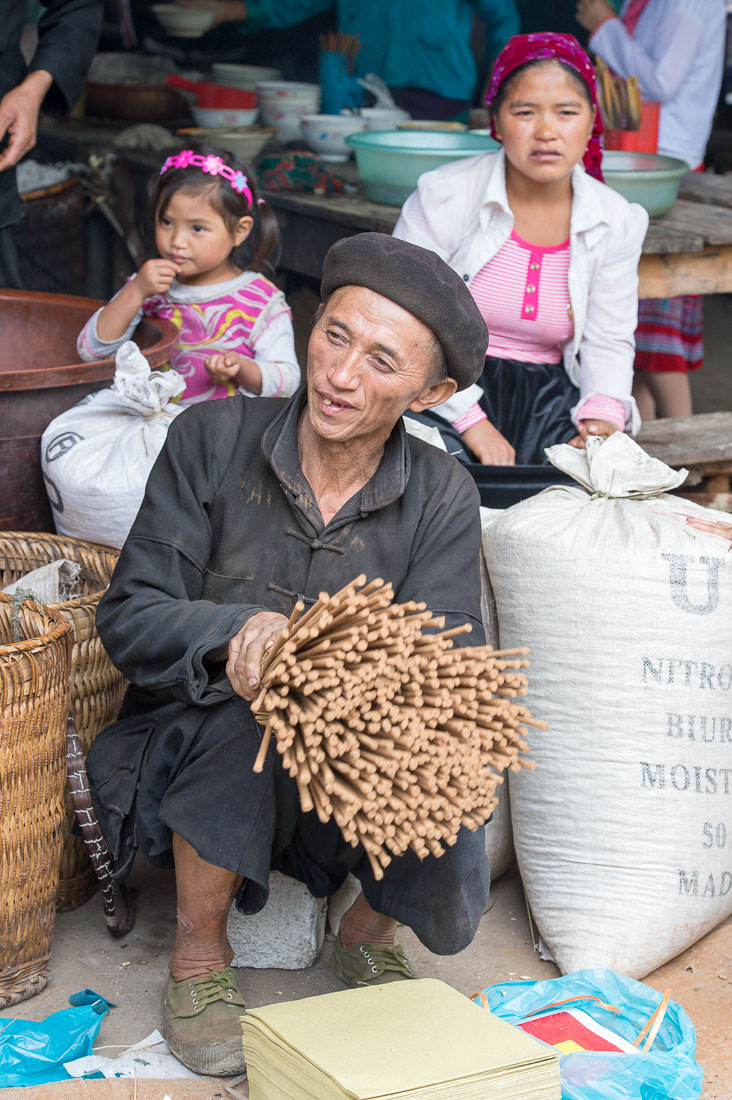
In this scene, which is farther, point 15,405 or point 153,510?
point 15,405

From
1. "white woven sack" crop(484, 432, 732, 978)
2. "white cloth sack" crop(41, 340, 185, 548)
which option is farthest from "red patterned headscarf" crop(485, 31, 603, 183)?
"white woven sack" crop(484, 432, 732, 978)

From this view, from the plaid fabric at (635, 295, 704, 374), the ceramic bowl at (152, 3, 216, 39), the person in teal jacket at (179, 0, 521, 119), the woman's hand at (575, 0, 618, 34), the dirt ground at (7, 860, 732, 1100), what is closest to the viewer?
the dirt ground at (7, 860, 732, 1100)

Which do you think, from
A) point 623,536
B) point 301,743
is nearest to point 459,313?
point 623,536

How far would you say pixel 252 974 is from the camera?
2146 mm

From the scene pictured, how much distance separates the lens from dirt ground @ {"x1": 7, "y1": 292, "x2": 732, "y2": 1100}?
6.23 ft

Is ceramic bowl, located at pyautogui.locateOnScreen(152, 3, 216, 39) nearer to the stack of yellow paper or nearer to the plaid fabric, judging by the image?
the plaid fabric

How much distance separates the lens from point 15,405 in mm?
2512

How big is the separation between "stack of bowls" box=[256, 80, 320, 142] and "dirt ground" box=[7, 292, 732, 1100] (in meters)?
3.57

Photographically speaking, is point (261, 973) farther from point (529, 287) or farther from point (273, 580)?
point (529, 287)

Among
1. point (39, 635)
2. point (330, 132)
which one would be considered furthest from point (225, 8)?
point (39, 635)

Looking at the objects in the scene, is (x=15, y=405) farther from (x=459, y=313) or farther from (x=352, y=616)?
(x=352, y=616)

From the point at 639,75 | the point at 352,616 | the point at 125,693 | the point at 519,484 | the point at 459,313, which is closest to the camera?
the point at 352,616

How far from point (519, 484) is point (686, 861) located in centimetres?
92

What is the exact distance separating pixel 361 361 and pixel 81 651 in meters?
0.75
